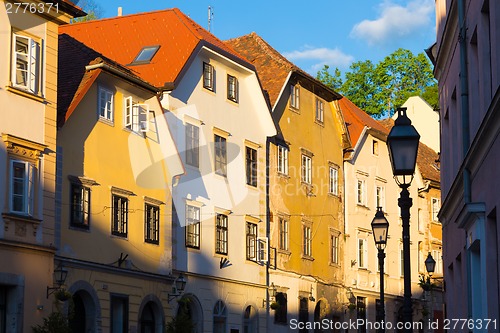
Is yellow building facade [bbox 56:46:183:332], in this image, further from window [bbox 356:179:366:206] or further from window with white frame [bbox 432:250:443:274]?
window with white frame [bbox 432:250:443:274]

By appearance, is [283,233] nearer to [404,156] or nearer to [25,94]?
[25,94]

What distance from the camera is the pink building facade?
47.8 ft

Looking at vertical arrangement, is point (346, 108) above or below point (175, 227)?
above

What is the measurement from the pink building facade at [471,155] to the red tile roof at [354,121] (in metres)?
28.8

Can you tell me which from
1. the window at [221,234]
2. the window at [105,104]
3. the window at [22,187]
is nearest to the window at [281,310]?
the window at [221,234]

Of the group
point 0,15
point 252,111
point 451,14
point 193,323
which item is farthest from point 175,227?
point 451,14

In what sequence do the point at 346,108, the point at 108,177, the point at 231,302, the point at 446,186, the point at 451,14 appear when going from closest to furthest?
the point at 451,14, the point at 446,186, the point at 108,177, the point at 231,302, the point at 346,108

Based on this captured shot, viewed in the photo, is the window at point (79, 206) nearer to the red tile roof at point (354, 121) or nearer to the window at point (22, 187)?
the window at point (22, 187)

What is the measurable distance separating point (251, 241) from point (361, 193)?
12.4 metres

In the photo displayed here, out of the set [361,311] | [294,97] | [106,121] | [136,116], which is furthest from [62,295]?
[361,311]

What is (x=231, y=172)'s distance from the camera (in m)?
41.1

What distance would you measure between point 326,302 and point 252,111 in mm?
10561

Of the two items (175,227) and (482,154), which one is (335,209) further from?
(482,154)

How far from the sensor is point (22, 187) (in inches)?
1085
